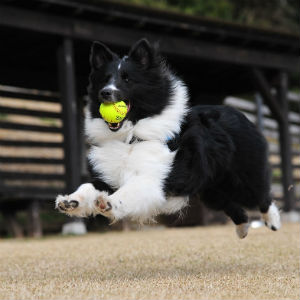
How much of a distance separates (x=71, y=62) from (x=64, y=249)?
122 inches

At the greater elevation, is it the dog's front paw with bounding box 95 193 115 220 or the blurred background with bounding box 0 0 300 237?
the dog's front paw with bounding box 95 193 115 220

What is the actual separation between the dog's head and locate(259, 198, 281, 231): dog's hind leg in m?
1.33

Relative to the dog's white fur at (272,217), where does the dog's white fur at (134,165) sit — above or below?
above

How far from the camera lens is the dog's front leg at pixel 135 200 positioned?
3.39 m

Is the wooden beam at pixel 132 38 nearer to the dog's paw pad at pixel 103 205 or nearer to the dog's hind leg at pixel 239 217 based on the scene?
the dog's hind leg at pixel 239 217

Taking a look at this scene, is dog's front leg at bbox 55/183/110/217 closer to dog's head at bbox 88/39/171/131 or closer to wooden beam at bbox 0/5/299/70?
dog's head at bbox 88/39/171/131

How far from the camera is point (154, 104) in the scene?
389 centimetres

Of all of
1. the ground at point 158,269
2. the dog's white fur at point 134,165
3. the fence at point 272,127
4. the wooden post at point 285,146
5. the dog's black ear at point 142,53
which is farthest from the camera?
the fence at point 272,127

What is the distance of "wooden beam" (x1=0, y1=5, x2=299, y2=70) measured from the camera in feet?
25.3

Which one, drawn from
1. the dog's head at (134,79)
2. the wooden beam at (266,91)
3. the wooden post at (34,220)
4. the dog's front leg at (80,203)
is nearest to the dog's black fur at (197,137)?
the dog's head at (134,79)

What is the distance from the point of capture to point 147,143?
3756mm

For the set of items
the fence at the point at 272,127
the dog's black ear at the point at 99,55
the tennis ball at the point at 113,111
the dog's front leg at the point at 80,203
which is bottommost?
the fence at the point at 272,127

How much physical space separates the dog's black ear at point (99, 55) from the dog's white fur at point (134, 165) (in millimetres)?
368

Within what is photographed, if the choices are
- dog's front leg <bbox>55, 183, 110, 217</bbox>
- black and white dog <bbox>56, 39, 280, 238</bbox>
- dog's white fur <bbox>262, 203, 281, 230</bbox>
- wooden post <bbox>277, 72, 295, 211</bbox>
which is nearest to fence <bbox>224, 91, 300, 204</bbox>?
wooden post <bbox>277, 72, 295, 211</bbox>
